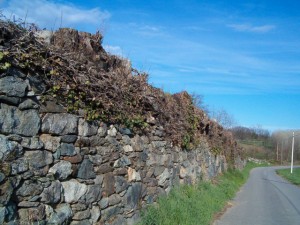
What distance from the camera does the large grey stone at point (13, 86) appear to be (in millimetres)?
3692

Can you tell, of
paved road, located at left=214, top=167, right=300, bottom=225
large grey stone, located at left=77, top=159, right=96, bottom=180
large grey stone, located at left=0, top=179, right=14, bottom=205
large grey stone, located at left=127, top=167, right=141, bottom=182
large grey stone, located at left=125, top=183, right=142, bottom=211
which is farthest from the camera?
paved road, located at left=214, top=167, right=300, bottom=225

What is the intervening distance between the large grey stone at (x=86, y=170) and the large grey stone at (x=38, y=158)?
651 millimetres

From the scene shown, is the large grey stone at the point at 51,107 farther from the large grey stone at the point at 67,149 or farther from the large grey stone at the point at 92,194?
the large grey stone at the point at 92,194

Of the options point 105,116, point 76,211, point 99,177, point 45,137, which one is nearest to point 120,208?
point 99,177

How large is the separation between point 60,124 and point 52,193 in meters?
0.91

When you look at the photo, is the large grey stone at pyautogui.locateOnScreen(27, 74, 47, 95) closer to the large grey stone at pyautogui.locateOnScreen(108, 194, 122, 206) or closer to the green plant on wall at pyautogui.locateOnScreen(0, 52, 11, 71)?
the green plant on wall at pyautogui.locateOnScreen(0, 52, 11, 71)

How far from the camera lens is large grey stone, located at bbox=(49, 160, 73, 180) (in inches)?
170

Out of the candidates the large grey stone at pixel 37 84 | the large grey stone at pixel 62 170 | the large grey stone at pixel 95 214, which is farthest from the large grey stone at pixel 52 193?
the large grey stone at pixel 37 84

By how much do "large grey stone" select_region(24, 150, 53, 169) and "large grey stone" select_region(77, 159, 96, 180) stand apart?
651mm

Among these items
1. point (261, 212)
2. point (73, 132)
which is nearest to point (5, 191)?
point (73, 132)

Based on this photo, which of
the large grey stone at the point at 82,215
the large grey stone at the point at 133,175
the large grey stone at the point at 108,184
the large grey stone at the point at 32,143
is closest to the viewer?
the large grey stone at the point at 32,143

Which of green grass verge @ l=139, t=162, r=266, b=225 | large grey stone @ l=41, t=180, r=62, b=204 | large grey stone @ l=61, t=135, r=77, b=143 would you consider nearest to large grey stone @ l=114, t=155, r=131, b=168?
green grass verge @ l=139, t=162, r=266, b=225

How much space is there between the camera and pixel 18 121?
3.83 metres

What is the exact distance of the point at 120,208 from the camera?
575 cm
